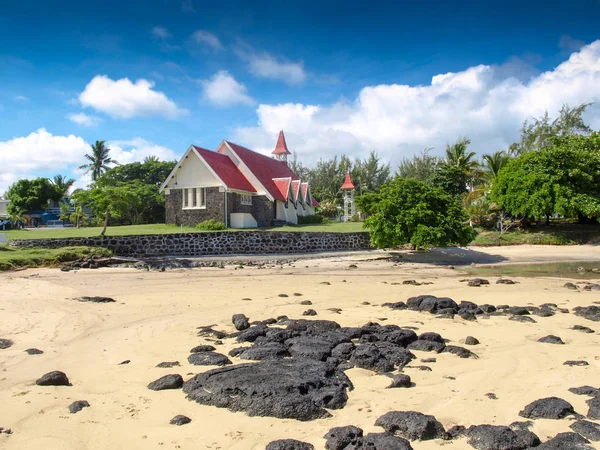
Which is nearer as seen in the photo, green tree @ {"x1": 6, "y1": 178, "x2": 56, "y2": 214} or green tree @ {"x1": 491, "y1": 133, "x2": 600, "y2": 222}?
green tree @ {"x1": 491, "y1": 133, "x2": 600, "y2": 222}

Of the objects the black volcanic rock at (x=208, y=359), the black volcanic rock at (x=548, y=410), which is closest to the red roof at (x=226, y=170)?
the black volcanic rock at (x=208, y=359)

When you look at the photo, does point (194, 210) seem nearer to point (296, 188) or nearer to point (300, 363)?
point (296, 188)

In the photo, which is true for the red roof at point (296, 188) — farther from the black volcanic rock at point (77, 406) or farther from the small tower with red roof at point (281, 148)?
the black volcanic rock at point (77, 406)

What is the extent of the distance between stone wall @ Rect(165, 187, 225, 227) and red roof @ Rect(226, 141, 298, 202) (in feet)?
15.5

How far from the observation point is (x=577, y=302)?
11.5 metres

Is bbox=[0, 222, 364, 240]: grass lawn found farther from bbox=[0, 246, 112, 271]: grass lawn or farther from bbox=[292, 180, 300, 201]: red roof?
bbox=[292, 180, 300, 201]: red roof

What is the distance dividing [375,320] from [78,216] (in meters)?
42.6

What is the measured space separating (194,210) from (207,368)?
91.9 ft

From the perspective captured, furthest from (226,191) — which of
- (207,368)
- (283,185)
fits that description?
(207,368)

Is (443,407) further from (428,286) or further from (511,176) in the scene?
(511,176)

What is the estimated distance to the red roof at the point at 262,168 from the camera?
119 feet

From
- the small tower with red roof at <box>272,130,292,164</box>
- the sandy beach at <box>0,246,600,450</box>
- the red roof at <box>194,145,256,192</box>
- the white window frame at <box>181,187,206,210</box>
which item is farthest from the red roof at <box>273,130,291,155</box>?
the sandy beach at <box>0,246,600,450</box>

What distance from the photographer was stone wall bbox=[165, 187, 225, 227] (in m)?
32.2

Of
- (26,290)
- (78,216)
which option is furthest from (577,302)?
(78,216)
